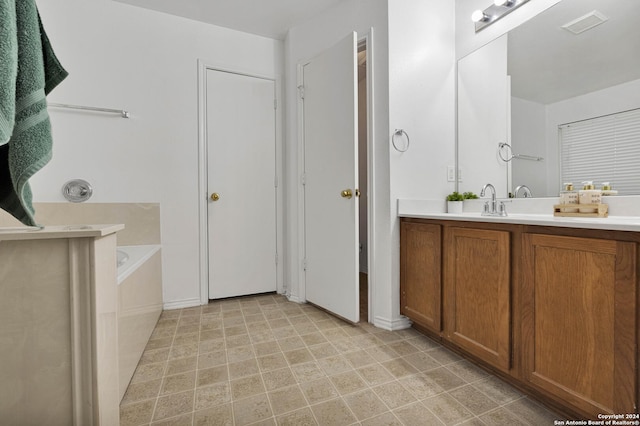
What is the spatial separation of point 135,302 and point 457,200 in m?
2.08

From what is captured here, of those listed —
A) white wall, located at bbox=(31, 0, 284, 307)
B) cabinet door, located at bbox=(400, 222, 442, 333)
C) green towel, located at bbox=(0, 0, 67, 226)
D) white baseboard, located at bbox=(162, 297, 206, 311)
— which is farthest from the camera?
white baseboard, located at bbox=(162, 297, 206, 311)

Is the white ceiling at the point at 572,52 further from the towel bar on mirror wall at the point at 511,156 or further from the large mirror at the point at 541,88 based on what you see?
the towel bar on mirror wall at the point at 511,156

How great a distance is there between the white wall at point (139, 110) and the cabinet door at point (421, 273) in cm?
167

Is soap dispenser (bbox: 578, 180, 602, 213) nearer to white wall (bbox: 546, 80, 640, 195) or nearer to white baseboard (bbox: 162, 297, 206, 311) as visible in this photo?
white wall (bbox: 546, 80, 640, 195)

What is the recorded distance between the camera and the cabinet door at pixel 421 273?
5.55 ft

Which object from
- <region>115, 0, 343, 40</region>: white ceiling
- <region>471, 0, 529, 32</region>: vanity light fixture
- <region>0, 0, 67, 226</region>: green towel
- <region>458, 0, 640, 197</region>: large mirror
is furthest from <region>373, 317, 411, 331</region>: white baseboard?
<region>115, 0, 343, 40</region>: white ceiling

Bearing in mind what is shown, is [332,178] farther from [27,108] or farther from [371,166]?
[27,108]

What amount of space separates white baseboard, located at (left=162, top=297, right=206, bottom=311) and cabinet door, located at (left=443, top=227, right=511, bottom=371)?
1.92 m

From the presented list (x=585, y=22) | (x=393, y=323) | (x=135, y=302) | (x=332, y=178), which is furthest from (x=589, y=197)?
(x=135, y=302)

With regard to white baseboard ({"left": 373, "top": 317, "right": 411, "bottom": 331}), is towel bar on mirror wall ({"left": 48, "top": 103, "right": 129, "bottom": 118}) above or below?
above

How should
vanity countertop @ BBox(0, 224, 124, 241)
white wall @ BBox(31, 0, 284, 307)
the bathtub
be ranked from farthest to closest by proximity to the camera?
white wall @ BBox(31, 0, 284, 307) → the bathtub → vanity countertop @ BBox(0, 224, 124, 241)

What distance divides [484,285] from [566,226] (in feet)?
1.55

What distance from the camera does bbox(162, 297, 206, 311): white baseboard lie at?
2.34 m

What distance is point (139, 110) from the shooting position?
2230 mm
